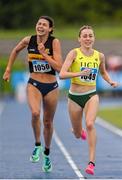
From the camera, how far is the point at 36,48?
1291cm

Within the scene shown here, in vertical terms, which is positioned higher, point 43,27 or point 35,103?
point 43,27

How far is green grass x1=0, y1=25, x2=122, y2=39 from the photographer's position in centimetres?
6819

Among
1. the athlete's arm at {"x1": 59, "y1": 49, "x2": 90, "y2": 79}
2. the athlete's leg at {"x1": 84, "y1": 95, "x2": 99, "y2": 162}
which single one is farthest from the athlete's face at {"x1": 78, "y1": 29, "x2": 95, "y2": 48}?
the athlete's leg at {"x1": 84, "y1": 95, "x2": 99, "y2": 162}

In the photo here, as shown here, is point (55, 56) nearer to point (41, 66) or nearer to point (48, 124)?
point (41, 66)

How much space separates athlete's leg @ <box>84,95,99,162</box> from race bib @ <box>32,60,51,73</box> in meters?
0.81

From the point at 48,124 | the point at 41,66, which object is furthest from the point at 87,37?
the point at 48,124

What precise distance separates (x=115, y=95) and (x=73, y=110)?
124 ft

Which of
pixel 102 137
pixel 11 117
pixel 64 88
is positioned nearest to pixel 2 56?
pixel 64 88

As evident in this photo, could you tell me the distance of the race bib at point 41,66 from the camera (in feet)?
42.3

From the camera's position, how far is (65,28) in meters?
81.1

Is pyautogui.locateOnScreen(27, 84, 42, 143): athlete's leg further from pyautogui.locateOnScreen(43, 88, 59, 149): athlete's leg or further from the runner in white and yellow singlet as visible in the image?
the runner in white and yellow singlet

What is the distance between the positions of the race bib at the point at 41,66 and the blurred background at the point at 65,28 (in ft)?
111

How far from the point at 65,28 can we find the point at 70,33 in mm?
8634

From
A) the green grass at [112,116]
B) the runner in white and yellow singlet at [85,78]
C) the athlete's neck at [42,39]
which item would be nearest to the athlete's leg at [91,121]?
the runner in white and yellow singlet at [85,78]
